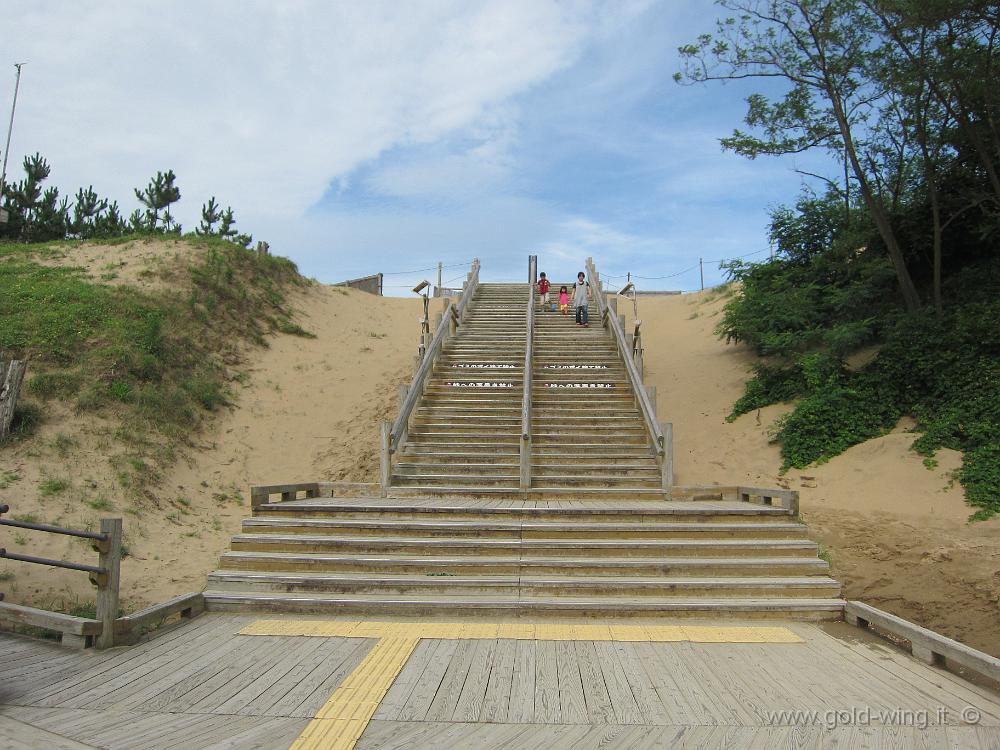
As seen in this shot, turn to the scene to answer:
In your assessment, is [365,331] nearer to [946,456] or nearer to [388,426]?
[388,426]

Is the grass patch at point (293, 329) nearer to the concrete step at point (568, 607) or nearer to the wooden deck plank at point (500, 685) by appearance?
the concrete step at point (568, 607)

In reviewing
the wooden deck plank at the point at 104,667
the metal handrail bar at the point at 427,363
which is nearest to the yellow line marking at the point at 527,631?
the wooden deck plank at the point at 104,667

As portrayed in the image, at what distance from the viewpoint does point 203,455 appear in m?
12.5

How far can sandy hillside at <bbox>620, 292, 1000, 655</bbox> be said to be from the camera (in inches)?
280

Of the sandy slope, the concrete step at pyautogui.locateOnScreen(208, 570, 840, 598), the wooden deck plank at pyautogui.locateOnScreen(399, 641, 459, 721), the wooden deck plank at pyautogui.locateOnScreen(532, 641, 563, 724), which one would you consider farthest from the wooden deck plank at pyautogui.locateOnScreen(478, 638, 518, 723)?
the sandy slope

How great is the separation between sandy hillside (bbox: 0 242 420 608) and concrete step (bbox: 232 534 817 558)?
2.56 metres

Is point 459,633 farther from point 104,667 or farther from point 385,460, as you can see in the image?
point 385,460

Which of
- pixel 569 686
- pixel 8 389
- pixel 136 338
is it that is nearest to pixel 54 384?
pixel 8 389

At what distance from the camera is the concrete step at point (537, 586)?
580cm

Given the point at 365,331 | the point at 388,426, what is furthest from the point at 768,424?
the point at 365,331

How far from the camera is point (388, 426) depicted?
8.74 meters

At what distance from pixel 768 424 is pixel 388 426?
8349 mm

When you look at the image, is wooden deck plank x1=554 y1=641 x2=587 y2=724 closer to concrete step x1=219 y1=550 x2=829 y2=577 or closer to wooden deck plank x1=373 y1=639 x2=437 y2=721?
wooden deck plank x1=373 y1=639 x2=437 y2=721

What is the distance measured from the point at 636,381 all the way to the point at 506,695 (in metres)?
7.49
